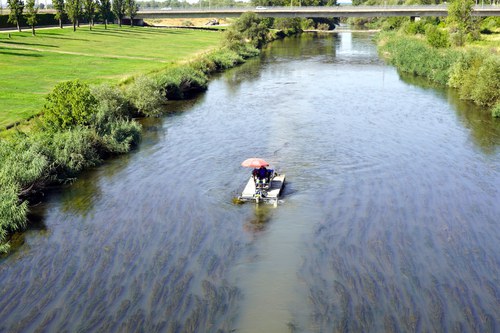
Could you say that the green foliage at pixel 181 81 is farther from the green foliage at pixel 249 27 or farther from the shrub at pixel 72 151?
the green foliage at pixel 249 27

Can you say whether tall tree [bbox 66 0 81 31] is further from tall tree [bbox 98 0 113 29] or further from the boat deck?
the boat deck

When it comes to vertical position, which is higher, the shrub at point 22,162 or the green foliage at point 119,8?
the green foliage at point 119,8

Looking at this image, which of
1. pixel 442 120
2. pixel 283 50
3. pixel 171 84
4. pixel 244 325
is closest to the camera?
pixel 244 325

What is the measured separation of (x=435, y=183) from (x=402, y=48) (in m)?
59.2

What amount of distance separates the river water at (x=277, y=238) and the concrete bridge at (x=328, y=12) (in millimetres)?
78814

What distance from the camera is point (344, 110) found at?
179ft

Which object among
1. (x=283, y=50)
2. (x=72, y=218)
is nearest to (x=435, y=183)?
(x=72, y=218)

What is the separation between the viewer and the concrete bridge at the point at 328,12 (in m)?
118

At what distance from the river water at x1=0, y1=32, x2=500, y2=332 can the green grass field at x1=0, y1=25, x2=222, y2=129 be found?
12.3m

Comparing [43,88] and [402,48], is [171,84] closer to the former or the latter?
[43,88]

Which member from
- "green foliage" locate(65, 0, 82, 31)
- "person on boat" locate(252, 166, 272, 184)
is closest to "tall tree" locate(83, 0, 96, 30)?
"green foliage" locate(65, 0, 82, 31)

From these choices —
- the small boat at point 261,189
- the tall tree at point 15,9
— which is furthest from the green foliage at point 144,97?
the tall tree at point 15,9

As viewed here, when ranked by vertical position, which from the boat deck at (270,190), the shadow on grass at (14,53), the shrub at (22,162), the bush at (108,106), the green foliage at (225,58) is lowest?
the boat deck at (270,190)

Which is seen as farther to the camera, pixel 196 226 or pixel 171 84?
pixel 171 84
